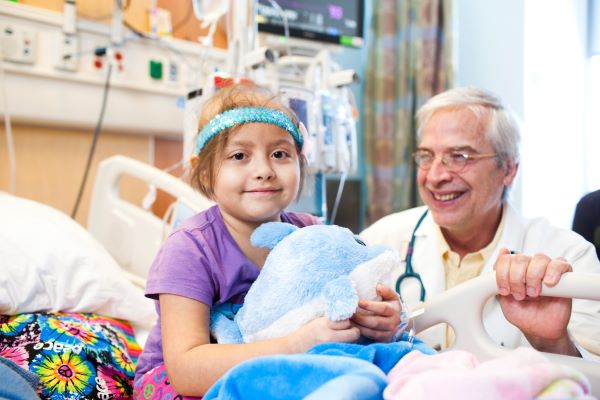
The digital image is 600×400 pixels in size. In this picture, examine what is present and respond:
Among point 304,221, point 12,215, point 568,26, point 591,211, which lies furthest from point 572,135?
point 12,215

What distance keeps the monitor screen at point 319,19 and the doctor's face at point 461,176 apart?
1.64m

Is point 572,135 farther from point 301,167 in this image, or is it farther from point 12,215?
point 12,215

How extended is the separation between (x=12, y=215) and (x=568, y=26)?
11.1ft

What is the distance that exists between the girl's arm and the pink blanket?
0.21m

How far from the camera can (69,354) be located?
130 cm

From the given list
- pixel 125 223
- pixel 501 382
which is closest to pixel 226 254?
pixel 501 382

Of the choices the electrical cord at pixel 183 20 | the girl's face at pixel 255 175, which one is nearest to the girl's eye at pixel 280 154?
the girl's face at pixel 255 175

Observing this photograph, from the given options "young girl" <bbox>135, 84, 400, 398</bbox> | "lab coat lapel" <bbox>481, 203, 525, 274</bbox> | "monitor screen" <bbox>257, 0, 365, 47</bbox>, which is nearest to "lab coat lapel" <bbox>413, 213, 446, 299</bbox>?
"lab coat lapel" <bbox>481, 203, 525, 274</bbox>

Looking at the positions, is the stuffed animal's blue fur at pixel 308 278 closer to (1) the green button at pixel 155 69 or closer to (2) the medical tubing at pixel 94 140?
(2) the medical tubing at pixel 94 140

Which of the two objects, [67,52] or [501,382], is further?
[67,52]

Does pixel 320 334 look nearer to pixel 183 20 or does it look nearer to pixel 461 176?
pixel 461 176

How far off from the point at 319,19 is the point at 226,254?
248 centimetres

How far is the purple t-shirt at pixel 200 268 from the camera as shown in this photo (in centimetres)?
106

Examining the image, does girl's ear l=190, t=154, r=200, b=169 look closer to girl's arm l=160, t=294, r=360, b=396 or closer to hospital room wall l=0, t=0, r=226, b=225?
girl's arm l=160, t=294, r=360, b=396
